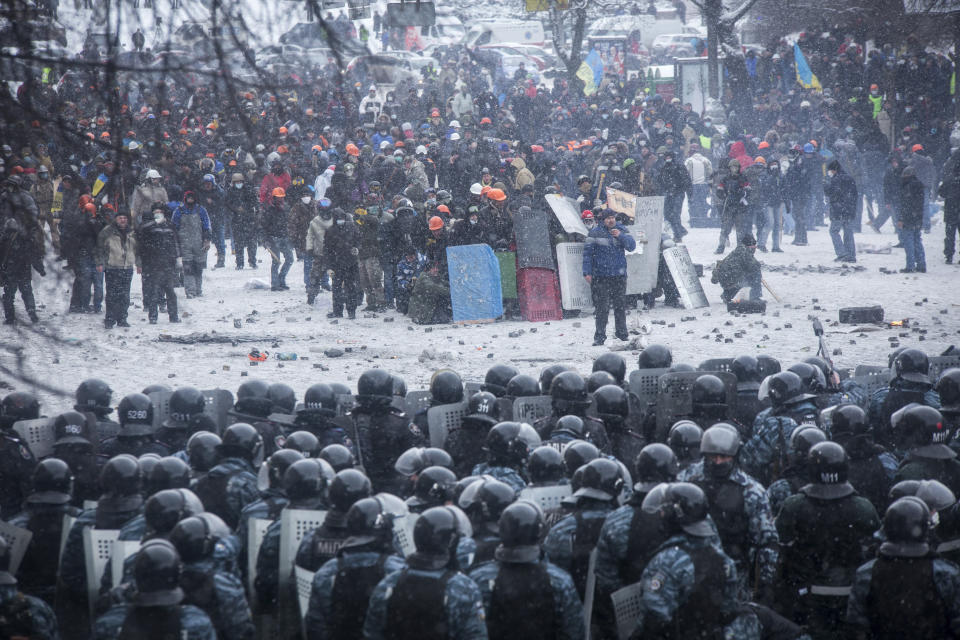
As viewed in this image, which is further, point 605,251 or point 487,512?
point 605,251

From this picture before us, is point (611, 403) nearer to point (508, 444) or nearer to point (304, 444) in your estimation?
point (508, 444)

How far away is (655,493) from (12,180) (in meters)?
3.43

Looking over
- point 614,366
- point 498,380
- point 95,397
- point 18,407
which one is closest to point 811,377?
point 614,366

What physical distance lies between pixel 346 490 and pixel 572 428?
7.21ft

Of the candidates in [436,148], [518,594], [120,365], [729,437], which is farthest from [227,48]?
[436,148]

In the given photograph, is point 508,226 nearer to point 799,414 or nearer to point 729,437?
point 799,414

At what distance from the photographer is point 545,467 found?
20.2 ft

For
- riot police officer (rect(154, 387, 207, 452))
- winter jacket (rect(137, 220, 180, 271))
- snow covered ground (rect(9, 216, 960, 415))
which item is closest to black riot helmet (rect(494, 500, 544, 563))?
riot police officer (rect(154, 387, 207, 452))

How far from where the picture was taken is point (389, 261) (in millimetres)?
16891

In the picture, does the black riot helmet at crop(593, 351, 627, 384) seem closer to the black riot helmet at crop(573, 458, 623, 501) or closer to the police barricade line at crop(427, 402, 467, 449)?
the police barricade line at crop(427, 402, 467, 449)

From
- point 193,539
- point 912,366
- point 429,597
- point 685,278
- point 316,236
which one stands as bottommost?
point 429,597

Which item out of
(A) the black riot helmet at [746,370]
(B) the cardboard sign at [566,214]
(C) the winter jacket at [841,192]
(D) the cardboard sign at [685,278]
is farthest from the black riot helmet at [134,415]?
(C) the winter jacket at [841,192]

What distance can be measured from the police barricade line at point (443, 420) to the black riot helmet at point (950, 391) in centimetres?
336

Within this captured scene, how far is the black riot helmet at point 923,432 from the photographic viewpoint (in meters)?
6.51
